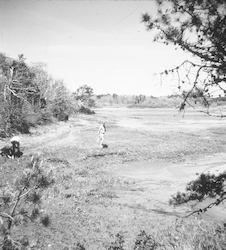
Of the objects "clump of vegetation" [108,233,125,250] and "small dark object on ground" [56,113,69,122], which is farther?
"small dark object on ground" [56,113,69,122]

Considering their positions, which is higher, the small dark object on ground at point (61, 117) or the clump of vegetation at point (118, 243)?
the small dark object on ground at point (61, 117)

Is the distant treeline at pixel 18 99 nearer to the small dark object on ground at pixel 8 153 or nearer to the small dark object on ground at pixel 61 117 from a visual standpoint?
the small dark object on ground at pixel 61 117

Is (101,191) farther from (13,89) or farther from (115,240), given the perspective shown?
(13,89)

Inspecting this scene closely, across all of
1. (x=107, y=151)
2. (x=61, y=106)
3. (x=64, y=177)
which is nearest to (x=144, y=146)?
(x=107, y=151)

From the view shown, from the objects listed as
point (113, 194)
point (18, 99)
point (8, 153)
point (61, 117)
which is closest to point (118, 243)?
point (113, 194)

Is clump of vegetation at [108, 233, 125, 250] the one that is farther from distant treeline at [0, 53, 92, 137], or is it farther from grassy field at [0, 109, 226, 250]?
distant treeline at [0, 53, 92, 137]

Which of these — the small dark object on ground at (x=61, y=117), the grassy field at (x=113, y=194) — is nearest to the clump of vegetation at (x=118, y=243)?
the grassy field at (x=113, y=194)

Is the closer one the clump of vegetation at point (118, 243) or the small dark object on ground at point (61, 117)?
the clump of vegetation at point (118, 243)

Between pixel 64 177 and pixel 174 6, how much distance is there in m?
9.35

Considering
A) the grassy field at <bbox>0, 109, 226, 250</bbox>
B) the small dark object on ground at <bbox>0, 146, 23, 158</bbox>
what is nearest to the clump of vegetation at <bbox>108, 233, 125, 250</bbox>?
the grassy field at <bbox>0, 109, 226, 250</bbox>

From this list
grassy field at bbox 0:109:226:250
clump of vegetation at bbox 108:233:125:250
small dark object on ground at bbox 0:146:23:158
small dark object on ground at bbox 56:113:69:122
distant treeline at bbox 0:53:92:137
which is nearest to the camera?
clump of vegetation at bbox 108:233:125:250

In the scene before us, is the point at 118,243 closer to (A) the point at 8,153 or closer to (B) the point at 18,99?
(A) the point at 8,153

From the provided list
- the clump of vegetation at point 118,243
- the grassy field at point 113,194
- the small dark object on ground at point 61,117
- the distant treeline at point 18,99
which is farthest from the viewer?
the small dark object on ground at point 61,117

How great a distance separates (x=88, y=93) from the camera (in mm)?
91938
